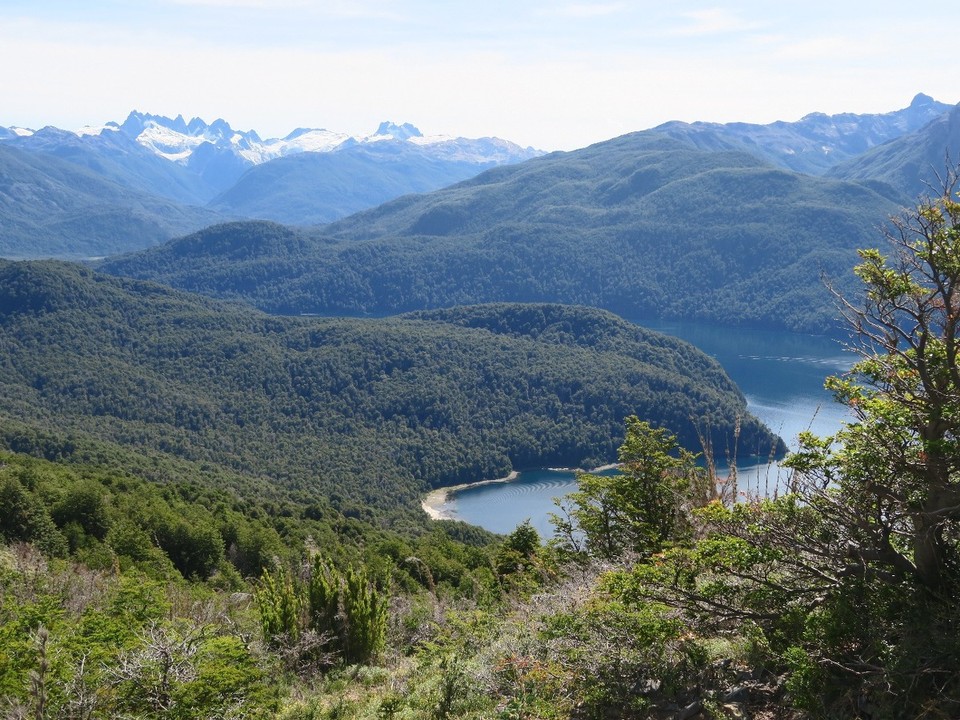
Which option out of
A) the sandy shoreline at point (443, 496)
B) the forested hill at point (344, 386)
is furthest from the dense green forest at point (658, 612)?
the forested hill at point (344, 386)

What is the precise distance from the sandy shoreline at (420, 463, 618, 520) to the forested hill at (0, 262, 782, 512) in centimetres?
177

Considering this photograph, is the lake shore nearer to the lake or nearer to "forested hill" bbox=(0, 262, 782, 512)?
the lake

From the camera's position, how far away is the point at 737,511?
321 inches

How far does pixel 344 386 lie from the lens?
136125 mm

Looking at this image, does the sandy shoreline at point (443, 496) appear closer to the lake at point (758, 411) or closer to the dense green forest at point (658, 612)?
the lake at point (758, 411)

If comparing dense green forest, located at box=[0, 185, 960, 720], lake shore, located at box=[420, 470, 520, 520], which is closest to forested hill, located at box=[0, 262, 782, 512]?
lake shore, located at box=[420, 470, 520, 520]

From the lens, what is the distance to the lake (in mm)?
91875

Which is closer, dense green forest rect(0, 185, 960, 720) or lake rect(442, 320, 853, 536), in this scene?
dense green forest rect(0, 185, 960, 720)

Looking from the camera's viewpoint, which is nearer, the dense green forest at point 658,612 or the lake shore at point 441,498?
the dense green forest at point 658,612

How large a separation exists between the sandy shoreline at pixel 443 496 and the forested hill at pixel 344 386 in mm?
1775

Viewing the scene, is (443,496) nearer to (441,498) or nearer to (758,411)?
(441,498)

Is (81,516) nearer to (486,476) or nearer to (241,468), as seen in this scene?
(241,468)

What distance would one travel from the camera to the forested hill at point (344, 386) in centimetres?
10906

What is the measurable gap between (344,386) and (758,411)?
72.0 metres
